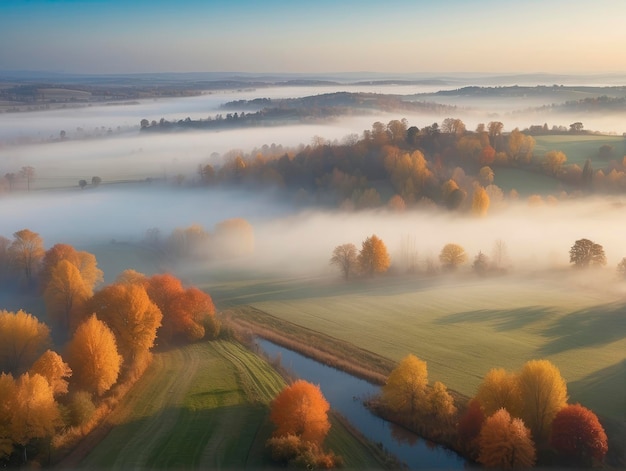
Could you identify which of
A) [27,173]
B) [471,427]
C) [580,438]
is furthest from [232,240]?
[580,438]

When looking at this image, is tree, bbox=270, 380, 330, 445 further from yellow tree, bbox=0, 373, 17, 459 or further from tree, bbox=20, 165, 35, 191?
tree, bbox=20, 165, 35, 191

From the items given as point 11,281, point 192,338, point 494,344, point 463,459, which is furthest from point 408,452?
point 11,281

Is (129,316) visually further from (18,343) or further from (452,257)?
(452,257)

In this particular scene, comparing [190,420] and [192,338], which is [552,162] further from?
[190,420]

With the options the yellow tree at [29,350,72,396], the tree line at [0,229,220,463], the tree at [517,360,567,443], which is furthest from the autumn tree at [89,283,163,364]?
the tree at [517,360,567,443]

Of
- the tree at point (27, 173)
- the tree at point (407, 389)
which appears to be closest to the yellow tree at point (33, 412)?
the tree at point (407, 389)
